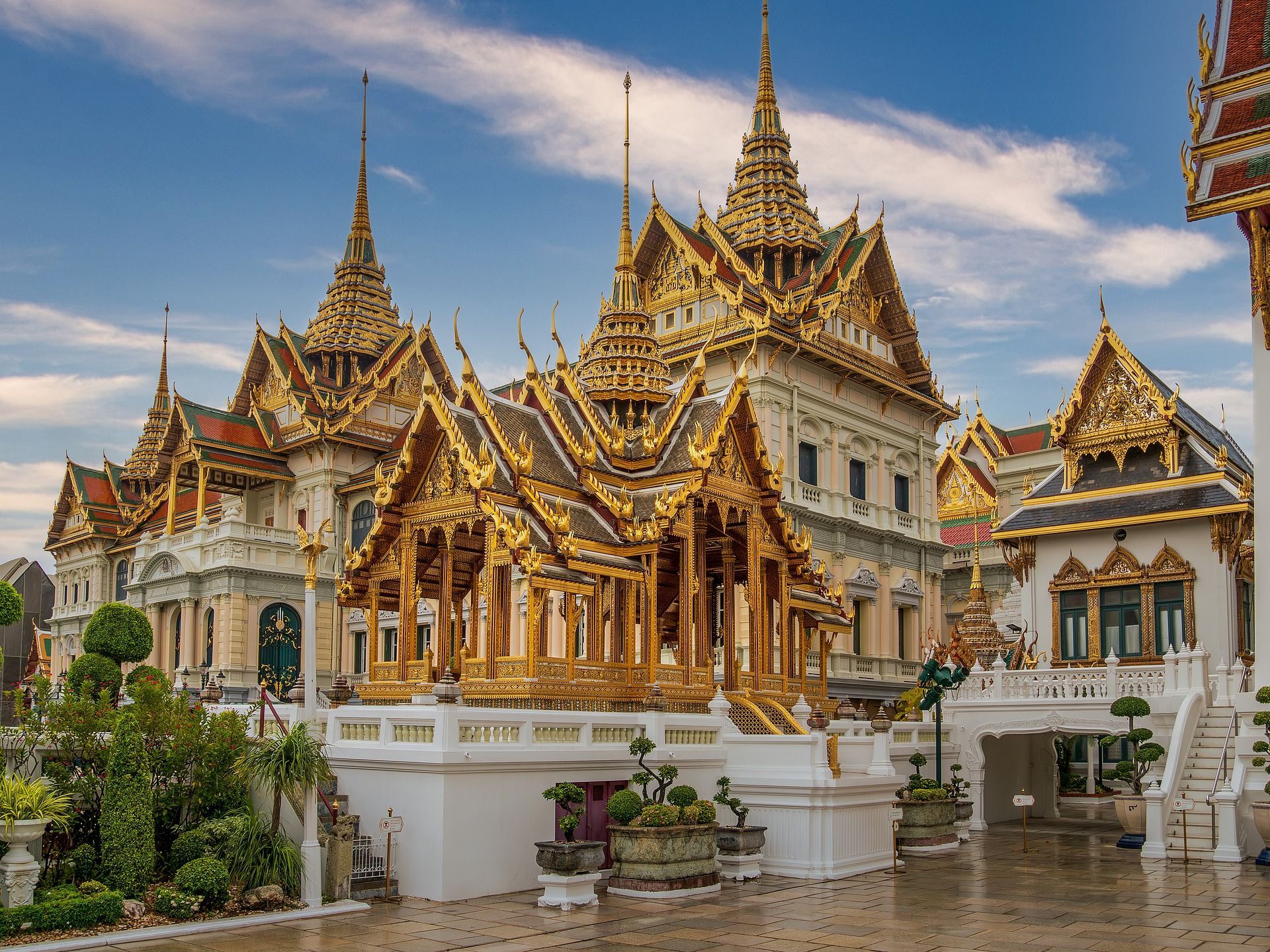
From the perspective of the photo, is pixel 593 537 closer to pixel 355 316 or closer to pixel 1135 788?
pixel 1135 788

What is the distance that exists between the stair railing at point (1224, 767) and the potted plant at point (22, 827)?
1414 cm

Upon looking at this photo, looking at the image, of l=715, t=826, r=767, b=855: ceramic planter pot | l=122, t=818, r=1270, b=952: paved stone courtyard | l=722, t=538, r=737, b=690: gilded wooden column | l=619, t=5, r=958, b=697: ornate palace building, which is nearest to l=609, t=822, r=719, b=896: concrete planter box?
→ l=122, t=818, r=1270, b=952: paved stone courtyard

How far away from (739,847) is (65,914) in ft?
23.3

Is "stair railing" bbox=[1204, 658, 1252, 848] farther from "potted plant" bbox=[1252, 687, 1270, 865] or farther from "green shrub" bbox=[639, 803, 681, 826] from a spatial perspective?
"green shrub" bbox=[639, 803, 681, 826]

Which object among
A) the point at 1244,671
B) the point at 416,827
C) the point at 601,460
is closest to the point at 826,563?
the point at 1244,671

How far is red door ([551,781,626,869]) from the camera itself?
14.6 m

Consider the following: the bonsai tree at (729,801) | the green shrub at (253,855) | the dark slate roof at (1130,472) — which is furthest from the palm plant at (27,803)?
the dark slate roof at (1130,472)

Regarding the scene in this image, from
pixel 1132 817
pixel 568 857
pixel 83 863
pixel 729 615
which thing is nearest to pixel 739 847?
pixel 568 857

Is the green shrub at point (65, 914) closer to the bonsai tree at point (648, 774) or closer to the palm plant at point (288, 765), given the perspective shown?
the palm plant at point (288, 765)

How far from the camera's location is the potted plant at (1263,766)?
1599 cm

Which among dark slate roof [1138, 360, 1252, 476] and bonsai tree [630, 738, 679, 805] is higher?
dark slate roof [1138, 360, 1252, 476]

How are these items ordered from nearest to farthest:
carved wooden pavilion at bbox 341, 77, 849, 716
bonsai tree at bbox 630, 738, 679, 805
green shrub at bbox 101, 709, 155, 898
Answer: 1. green shrub at bbox 101, 709, 155, 898
2. bonsai tree at bbox 630, 738, 679, 805
3. carved wooden pavilion at bbox 341, 77, 849, 716

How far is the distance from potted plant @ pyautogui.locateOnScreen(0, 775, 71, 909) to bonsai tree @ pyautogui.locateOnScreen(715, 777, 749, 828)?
7031mm

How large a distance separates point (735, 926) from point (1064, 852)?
335 inches
